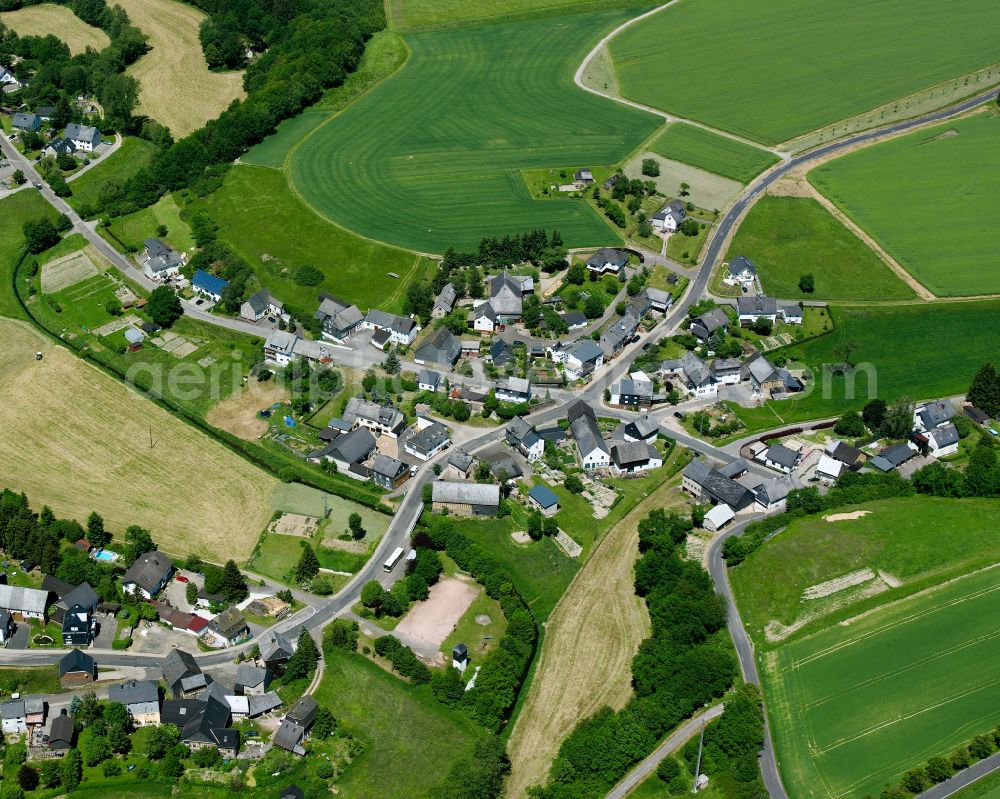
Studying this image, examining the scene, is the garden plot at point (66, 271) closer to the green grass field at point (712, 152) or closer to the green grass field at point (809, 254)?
the green grass field at point (809, 254)

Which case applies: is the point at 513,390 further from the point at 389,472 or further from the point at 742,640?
the point at 742,640

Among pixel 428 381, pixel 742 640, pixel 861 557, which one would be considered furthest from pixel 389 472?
pixel 861 557

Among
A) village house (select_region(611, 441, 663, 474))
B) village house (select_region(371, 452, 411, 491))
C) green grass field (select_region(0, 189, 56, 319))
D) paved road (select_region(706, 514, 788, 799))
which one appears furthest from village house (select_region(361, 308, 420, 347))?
paved road (select_region(706, 514, 788, 799))

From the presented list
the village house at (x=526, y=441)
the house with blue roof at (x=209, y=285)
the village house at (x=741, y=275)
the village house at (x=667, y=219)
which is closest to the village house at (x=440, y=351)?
the village house at (x=526, y=441)

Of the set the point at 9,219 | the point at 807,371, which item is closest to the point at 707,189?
the point at 807,371

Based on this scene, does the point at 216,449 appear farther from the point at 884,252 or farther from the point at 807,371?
the point at 884,252

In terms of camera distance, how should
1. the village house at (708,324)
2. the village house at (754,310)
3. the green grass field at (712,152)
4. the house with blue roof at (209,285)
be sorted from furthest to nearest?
the green grass field at (712,152), the house with blue roof at (209,285), the village house at (754,310), the village house at (708,324)
